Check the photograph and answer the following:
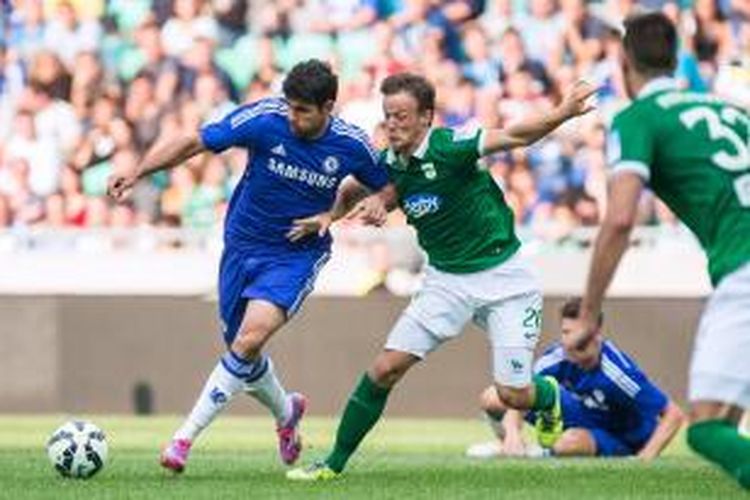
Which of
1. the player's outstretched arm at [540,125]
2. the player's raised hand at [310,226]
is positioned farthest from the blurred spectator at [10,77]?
the player's outstretched arm at [540,125]

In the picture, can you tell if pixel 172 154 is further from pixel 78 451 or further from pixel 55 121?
pixel 55 121

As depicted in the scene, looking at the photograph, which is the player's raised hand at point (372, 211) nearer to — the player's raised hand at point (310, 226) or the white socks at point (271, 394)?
the player's raised hand at point (310, 226)

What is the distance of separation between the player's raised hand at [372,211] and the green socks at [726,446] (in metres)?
3.10

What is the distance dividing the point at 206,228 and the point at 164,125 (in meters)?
1.45

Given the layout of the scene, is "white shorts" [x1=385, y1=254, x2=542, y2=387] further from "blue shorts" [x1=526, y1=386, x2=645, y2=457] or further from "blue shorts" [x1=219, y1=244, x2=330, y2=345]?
"blue shorts" [x1=526, y1=386, x2=645, y2=457]

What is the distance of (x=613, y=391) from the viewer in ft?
51.3

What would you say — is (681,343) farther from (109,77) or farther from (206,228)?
(109,77)

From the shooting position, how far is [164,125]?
22969mm

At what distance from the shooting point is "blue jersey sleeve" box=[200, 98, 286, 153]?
13117 mm

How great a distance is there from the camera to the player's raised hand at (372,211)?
12234 mm

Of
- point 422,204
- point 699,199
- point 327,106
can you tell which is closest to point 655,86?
point 699,199

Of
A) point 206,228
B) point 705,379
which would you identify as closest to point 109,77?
point 206,228

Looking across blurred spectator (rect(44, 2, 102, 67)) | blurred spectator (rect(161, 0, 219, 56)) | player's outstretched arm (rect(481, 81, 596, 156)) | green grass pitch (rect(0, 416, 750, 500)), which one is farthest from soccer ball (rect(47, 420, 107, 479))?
blurred spectator (rect(44, 2, 102, 67))

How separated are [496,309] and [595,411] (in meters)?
3.05
